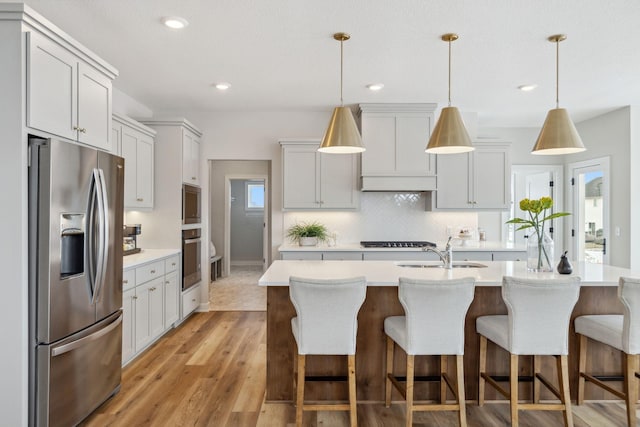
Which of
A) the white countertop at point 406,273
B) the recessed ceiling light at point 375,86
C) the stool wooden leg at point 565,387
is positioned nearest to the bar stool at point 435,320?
the white countertop at point 406,273

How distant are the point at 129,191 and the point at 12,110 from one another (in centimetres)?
197

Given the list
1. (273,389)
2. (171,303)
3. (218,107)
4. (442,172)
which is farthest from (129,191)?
(442,172)

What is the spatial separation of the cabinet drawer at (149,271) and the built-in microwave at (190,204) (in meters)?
0.75

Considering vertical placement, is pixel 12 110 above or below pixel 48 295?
above

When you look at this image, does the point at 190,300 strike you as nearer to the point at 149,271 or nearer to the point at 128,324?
the point at 149,271

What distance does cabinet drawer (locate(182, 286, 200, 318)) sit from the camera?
469 centimetres

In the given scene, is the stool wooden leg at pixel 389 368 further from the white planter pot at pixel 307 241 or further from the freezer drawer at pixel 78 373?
the white planter pot at pixel 307 241

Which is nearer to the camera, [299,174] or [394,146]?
[394,146]

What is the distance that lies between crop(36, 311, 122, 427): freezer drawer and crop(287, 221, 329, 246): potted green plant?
2.46 meters

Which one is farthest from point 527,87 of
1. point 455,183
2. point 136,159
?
point 136,159

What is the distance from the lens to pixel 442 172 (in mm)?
5004

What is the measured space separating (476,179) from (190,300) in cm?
378

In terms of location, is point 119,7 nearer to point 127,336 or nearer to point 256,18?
point 256,18

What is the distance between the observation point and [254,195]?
378 inches
